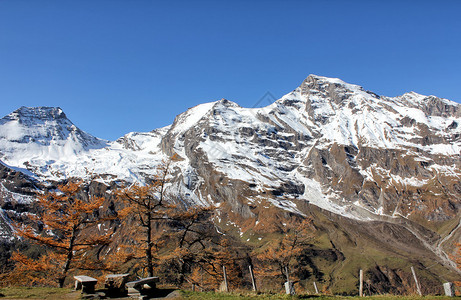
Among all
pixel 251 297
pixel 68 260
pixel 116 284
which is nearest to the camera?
pixel 251 297

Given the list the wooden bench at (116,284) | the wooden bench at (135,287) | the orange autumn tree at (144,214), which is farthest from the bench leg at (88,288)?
the orange autumn tree at (144,214)

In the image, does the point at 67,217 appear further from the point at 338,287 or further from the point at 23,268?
the point at 338,287

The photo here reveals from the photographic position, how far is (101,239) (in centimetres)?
2867

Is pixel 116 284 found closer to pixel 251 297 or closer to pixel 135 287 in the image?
pixel 135 287

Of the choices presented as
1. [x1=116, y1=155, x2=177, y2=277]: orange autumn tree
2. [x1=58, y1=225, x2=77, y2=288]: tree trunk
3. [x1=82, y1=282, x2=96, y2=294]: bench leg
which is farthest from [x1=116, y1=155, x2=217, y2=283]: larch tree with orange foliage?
[x1=58, y1=225, x2=77, y2=288]: tree trunk

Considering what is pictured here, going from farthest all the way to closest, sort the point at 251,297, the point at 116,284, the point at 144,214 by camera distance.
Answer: the point at 144,214
the point at 116,284
the point at 251,297

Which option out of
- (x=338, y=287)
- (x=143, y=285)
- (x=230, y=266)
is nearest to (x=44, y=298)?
(x=143, y=285)

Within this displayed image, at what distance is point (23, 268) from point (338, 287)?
207979mm

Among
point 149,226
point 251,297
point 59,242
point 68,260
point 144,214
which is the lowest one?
point 251,297

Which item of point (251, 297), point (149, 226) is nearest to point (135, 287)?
point (149, 226)

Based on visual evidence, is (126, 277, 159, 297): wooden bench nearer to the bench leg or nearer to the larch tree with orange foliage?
the bench leg

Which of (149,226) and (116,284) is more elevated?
(149,226)

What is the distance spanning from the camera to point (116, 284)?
68.0 ft

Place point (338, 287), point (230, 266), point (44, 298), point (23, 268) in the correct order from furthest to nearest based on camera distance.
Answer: point (338, 287) < point (230, 266) < point (23, 268) < point (44, 298)
